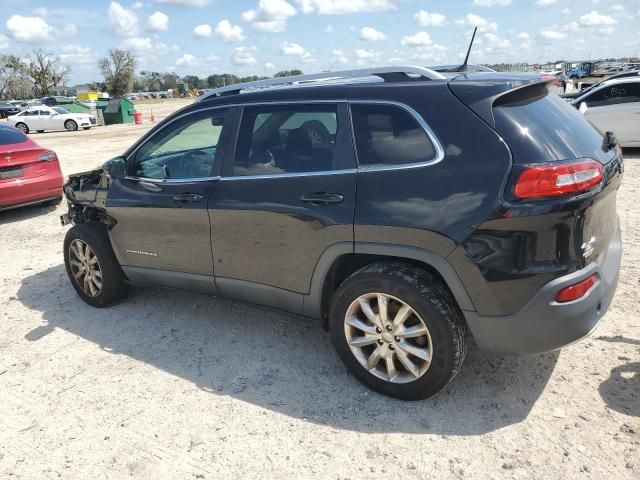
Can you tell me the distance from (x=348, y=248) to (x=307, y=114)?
93 cm

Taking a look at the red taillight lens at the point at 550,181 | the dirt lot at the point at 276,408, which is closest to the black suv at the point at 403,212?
the red taillight lens at the point at 550,181

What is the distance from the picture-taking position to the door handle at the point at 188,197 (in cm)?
375

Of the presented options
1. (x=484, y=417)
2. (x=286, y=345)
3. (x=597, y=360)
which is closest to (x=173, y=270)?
(x=286, y=345)

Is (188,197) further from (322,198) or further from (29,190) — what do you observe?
(29,190)

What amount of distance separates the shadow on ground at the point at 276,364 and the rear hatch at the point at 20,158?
362 cm

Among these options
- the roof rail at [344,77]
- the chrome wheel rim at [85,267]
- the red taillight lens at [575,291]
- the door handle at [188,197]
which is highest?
the roof rail at [344,77]

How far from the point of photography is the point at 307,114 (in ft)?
11.0

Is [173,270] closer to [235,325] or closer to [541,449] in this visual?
[235,325]

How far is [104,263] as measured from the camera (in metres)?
4.51

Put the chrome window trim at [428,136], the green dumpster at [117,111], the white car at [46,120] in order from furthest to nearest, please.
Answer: the green dumpster at [117,111]
the white car at [46,120]
the chrome window trim at [428,136]

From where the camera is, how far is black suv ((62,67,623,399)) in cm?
261

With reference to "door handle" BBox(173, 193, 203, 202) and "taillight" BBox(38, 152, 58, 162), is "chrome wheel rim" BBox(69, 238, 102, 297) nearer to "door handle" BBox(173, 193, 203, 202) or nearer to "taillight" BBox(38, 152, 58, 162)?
"door handle" BBox(173, 193, 203, 202)

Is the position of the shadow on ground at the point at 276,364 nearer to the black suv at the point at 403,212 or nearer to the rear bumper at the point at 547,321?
the black suv at the point at 403,212

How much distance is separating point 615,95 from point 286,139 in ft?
33.4
